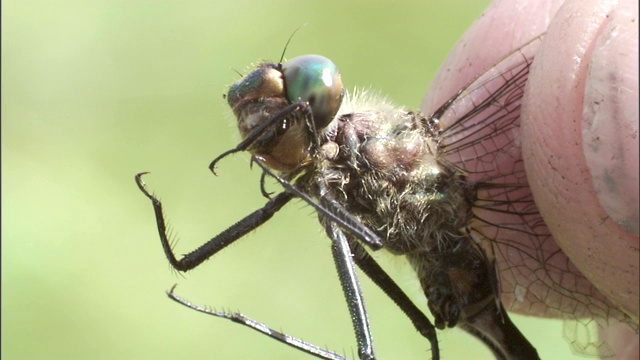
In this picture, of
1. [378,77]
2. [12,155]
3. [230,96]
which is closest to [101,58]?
[12,155]

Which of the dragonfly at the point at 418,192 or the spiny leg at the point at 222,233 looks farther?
the spiny leg at the point at 222,233

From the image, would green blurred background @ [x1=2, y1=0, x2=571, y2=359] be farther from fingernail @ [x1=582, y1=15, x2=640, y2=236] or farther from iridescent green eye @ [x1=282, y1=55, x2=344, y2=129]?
fingernail @ [x1=582, y1=15, x2=640, y2=236]

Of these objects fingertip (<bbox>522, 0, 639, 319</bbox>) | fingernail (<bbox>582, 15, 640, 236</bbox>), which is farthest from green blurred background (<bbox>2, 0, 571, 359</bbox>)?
fingernail (<bbox>582, 15, 640, 236</bbox>)

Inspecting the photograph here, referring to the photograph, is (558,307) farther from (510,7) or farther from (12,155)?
(12,155)

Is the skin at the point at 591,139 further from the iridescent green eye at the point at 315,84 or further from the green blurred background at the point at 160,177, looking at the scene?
the green blurred background at the point at 160,177

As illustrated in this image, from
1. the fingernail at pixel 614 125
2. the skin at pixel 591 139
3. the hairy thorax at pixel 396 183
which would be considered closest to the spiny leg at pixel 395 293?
the hairy thorax at pixel 396 183

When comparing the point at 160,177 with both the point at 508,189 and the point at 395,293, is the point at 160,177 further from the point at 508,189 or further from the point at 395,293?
the point at 508,189
